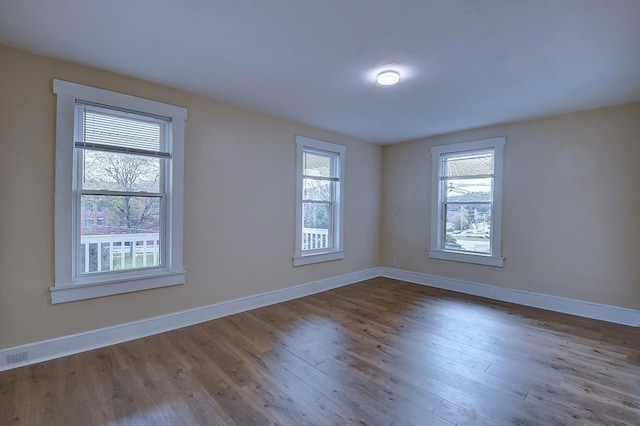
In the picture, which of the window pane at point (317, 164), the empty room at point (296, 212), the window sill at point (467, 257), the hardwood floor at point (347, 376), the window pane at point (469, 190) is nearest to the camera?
the hardwood floor at point (347, 376)

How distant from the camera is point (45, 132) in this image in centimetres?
254

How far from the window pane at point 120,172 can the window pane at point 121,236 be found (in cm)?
12

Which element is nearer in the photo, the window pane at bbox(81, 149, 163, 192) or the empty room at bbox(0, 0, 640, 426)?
the empty room at bbox(0, 0, 640, 426)

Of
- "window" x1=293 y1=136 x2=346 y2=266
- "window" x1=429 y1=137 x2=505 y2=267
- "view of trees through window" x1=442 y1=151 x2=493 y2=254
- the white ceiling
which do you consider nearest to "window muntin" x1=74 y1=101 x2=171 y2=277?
the white ceiling

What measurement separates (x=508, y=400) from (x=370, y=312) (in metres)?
1.86

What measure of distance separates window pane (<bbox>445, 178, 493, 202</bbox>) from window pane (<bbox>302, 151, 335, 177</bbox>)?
197cm

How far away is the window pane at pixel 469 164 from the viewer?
4.55 m

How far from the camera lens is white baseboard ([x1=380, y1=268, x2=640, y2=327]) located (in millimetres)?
3498

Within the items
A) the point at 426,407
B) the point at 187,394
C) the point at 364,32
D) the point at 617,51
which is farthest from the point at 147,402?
the point at 617,51

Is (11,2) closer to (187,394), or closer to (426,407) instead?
(187,394)

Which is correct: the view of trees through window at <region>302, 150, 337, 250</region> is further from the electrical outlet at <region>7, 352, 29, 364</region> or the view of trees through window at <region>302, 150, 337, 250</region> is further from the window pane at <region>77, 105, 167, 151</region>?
the electrical outlet at <region>7, 352, 29, 364</region>

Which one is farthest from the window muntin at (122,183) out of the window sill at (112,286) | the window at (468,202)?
the window at (468,202)

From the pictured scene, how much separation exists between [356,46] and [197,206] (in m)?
2.34

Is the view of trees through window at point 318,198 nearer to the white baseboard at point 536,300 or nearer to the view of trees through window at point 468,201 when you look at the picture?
the white baseboard at point 536,300
